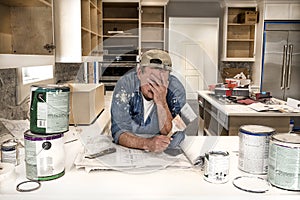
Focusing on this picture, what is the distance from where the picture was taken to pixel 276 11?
4281 mm

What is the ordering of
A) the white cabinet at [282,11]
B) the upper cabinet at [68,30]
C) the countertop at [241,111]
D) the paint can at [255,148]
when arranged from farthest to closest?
1. the white cabinet at [282,11]
2. the countertop at [241,111]
3. the upper cabinet at [68,30]
4. the paint can at [255,148]

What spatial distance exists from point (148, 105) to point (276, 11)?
389cm

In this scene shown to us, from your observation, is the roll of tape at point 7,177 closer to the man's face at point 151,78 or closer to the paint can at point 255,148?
the man's face at point 151,78

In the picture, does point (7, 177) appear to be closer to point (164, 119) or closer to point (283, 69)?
point (164, 119)

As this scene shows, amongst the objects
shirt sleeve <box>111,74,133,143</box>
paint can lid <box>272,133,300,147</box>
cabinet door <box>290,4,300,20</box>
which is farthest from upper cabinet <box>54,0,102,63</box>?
cabinet door <box>290,4,300,20</box>

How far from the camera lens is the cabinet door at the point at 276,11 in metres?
4.27

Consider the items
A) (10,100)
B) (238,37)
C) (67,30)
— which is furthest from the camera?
(238,37)

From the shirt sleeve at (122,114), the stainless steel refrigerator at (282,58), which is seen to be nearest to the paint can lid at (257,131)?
the shirt sleeve at (122,114)

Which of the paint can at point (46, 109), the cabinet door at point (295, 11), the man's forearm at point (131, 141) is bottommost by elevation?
the man's forearm at point (131, 141)

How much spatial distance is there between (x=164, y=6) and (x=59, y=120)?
399 centimetres

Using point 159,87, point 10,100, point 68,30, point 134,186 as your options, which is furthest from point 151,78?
point 68,30

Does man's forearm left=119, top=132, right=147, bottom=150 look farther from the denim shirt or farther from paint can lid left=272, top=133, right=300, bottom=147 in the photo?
paint can lid left=272, top=133, right=300, bottom=147

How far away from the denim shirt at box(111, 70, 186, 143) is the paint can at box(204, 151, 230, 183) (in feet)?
1.08

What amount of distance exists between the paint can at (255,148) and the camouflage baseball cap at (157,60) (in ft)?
1.16
